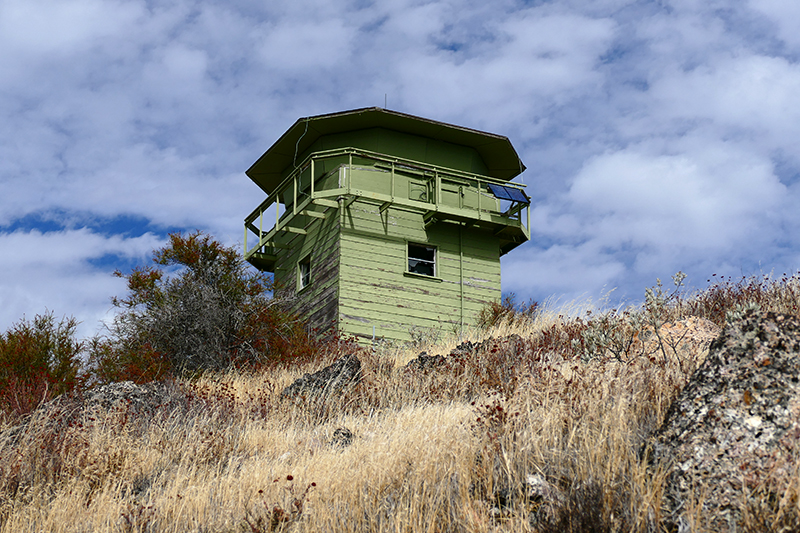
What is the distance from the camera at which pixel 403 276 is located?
21.4 metres

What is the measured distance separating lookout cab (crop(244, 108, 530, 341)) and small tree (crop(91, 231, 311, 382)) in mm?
2364

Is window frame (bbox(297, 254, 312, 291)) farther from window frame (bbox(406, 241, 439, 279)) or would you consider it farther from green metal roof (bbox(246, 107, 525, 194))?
green metal roof (bbox(246, 107, 525, 194))

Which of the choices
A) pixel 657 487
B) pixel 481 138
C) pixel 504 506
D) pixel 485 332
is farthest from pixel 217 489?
pixel 481 138

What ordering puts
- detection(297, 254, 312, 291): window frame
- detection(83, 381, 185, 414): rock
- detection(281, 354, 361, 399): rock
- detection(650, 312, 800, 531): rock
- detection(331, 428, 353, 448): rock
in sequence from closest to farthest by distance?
detection(650, 312, 800, 531): rock → detection(331, 428, 353, 448): rock → detection(83, 381, 185, 414): rock → detection(281, 354, 361, 399): rock → detection(297, 254, 312, 291): window frame

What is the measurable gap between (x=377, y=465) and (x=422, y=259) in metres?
15.8

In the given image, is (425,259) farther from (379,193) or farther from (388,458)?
(388,458)

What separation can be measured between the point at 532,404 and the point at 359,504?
232cm

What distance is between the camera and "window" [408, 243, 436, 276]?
21.9 m

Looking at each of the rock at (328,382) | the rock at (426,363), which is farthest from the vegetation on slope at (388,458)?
the rock at (426,363)

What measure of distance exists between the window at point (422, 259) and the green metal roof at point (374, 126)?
3895mm

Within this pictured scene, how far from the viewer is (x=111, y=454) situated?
7.96 m

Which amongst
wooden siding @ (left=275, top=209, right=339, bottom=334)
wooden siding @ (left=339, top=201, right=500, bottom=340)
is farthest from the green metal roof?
wooden siding @ (left=339, top=201, right=500, bottom=340)

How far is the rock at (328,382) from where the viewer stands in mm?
11305

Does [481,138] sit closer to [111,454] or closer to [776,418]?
[111,454]
